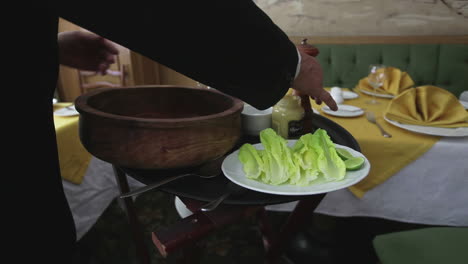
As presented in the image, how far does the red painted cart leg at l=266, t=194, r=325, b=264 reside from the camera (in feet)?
2.05

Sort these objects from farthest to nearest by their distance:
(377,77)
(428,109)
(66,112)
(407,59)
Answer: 1. (407,59)
2. (377,77)
3. (66,112)
4. (428,109)

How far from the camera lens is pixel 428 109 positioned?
0.84 m

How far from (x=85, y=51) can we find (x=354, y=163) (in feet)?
2.06

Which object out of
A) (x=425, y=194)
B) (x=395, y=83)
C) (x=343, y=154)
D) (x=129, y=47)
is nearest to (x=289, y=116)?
(x=343, y=154)

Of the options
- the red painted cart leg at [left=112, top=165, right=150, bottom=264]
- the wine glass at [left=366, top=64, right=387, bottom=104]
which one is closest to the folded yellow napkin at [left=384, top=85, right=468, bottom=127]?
the wine glass at [left=366, top=64, right=387, bottom=104]

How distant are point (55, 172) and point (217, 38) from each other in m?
0.32

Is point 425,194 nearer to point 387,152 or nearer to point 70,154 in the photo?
point 387,152

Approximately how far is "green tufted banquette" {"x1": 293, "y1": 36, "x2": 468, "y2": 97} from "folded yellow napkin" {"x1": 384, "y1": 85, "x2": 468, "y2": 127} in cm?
130

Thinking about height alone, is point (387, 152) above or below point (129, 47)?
below

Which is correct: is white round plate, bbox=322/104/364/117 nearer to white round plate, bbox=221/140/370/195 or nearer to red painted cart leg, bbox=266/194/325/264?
red painted cart leg, bbox=266/194/325/264

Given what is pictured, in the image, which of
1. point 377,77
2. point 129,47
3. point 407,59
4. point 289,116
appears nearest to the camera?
point 129,47

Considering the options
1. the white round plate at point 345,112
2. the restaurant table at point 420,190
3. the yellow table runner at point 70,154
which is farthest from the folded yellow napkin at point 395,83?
the yellow table runner at point 70,154

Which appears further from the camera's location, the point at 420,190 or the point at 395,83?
the point at 395,83

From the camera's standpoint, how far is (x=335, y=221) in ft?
3.80
